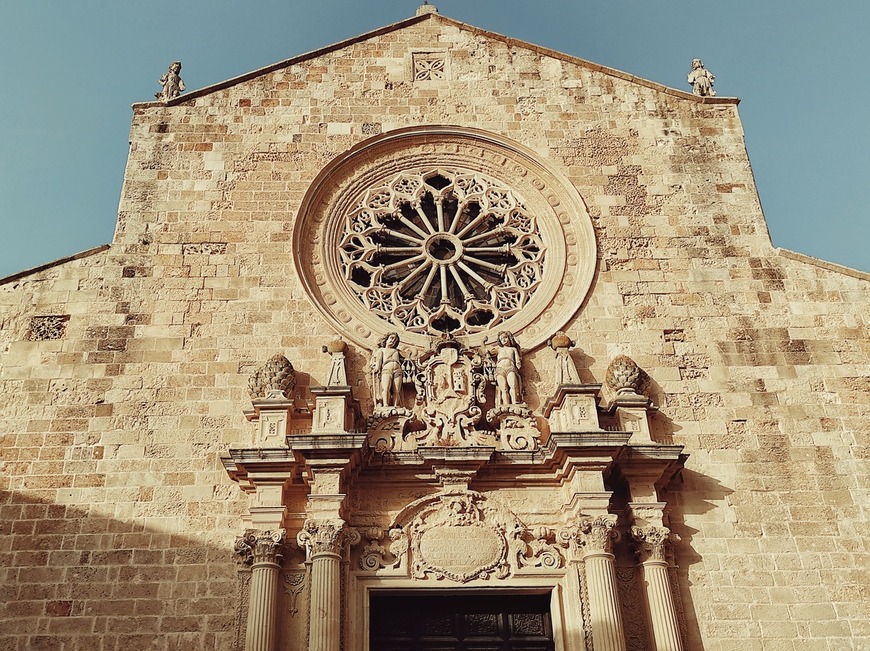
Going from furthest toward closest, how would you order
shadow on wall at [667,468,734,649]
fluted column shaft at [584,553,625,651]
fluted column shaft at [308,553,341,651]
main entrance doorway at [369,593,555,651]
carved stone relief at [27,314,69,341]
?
carved stone relief at [27,314,69,341]
shadow on wall at [667,468,734,649]
main entrance doorway at [369,593,555,651]
fluted column shaft at [584,553,625,651]
fluted column shaft at [308,553,341,651]

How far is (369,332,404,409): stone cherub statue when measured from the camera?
9.37m

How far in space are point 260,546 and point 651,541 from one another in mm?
3530

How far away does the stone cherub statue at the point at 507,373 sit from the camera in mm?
9414

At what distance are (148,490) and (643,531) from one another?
4.65 meters

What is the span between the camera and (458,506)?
880 cm

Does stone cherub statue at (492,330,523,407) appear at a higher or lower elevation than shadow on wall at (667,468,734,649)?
higher

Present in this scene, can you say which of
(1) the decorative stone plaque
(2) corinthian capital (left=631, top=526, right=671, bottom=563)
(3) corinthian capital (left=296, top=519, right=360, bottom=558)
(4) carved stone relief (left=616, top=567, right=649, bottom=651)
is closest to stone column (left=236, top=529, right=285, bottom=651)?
(3) corinthian capital (left=296, top=519, right=360, bottom=558)

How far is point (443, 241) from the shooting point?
35.6ft

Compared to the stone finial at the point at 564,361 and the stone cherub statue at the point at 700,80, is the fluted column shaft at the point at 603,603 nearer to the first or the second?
the stone finial at the point at 564,361

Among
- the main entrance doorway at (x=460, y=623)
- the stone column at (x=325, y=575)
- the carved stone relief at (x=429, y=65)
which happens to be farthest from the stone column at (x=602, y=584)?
the carved stone relief at (x=429, y=65)

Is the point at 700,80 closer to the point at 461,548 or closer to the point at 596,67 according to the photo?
the point at 596,67

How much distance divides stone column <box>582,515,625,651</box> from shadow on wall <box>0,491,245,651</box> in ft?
10.3

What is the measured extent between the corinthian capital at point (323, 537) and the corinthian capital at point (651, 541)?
8.78ft

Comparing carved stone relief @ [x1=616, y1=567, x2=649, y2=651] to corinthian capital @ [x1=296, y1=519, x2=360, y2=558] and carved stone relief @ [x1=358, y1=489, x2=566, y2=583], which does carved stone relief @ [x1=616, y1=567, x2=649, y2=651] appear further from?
corinthian capital @ [x1=296, y1=519, x2=360, y2=558]
